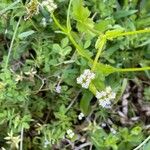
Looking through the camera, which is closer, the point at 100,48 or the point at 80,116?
the point at 100,48

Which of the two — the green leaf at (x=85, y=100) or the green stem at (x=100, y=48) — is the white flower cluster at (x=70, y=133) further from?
the green stem at (x=100, y=48)

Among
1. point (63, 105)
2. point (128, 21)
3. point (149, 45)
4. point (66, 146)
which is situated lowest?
point (66, 146)

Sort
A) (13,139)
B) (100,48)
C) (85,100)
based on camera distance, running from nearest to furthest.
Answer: (100,48) → (13,139) → (85,100)

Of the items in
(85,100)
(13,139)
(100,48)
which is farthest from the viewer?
(85,100)

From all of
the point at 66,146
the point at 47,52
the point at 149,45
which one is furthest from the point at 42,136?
the point at 149,45

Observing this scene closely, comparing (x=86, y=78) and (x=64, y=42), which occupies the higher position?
(x=64, y=42)

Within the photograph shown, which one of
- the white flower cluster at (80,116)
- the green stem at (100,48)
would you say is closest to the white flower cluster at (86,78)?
the green stem at (100,48)

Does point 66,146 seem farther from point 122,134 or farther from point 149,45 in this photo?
point 149,45

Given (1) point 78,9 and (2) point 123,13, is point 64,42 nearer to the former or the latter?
(1) point 78,9

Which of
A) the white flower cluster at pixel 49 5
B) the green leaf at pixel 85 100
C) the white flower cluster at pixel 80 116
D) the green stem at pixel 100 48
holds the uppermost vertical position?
the white flower cluster at pixel 49 5

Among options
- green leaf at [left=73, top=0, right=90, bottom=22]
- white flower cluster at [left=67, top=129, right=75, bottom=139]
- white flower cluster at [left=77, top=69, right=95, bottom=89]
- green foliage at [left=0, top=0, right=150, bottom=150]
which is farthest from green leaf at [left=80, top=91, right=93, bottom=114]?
green leaf at [left=73, top=0, right=90, bottom=22]

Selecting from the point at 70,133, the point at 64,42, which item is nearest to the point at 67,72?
the point at 64,42
